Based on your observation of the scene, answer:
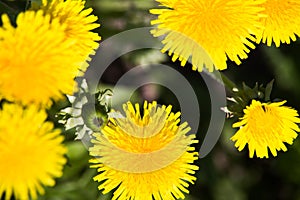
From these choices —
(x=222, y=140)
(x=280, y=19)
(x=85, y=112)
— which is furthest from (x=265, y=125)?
(x=222, y=140)

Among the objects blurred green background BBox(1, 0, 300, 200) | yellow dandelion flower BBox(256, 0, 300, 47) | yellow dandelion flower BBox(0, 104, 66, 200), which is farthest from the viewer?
blurred green background BBox(1, 0, 300, 200)

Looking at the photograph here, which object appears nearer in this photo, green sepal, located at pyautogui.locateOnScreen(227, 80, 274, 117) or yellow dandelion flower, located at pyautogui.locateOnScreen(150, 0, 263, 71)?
yellow dandelion flower, located at pyautogui.locateOnScreen(150, 0, 263, 71)

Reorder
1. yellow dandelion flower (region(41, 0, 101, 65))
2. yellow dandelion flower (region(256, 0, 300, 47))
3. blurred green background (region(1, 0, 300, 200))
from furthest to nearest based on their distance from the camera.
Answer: blurred green background (region(1, 0, 300, 200)) < yellow dandelion flower (region(256, 0, 300, 47)) < yellow dandelion flower (region(41, 0, 101, 65))

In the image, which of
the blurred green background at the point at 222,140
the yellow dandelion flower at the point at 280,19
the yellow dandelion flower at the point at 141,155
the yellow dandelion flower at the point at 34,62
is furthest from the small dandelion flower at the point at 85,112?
the yellow dandelion flower at the point at 280,19

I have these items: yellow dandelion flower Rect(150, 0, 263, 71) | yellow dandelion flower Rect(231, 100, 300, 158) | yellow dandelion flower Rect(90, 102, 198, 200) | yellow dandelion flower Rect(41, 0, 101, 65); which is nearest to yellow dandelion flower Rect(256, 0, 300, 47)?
yellow dandelion flower Rect(150, 0, 263, 71)

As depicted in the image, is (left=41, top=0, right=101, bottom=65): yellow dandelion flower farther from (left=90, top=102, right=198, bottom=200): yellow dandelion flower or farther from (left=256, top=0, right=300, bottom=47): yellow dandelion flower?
(left=256, top=0, right=300, bottom=47): yellow dandelion flower

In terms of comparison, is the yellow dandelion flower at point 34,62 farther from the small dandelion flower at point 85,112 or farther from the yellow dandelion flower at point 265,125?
the yellow dandelion flower at point 265,125

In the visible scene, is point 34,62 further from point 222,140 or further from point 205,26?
point 222,140
